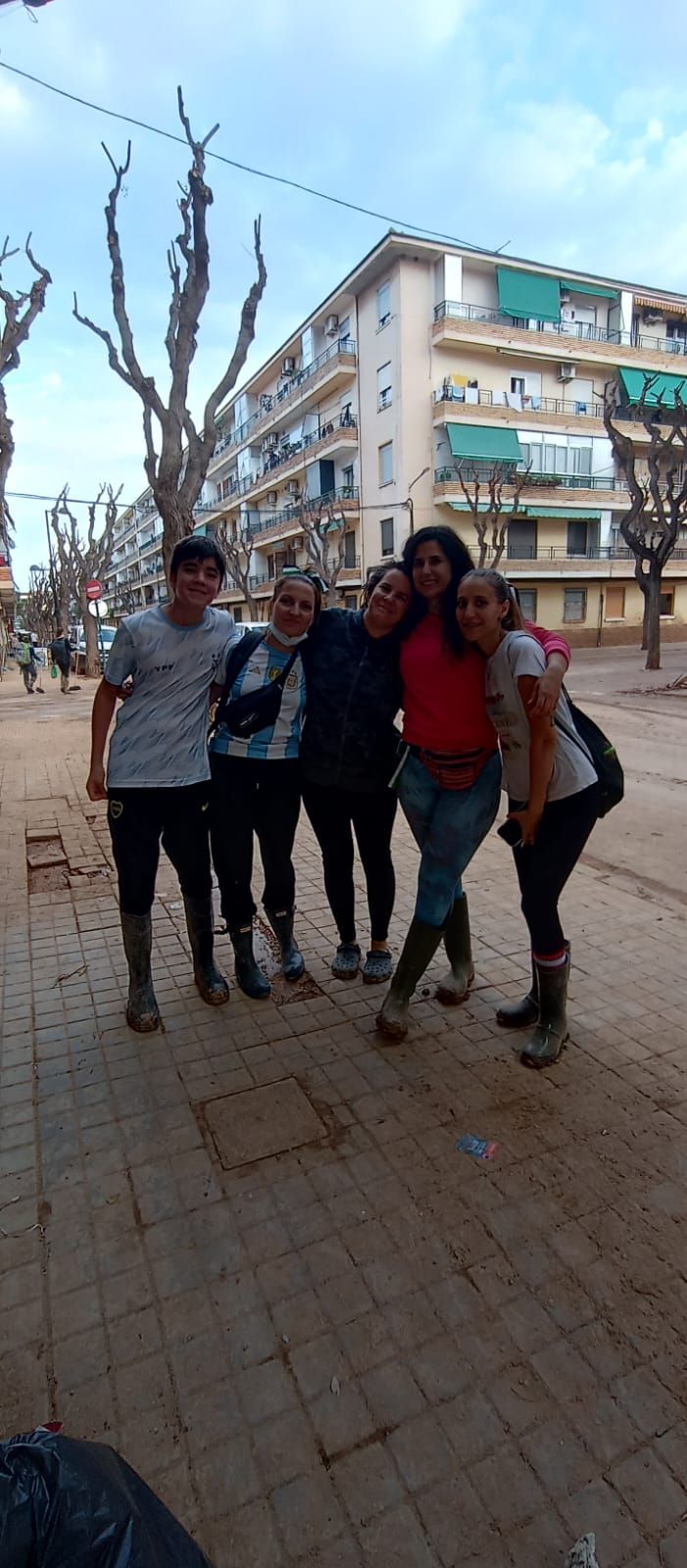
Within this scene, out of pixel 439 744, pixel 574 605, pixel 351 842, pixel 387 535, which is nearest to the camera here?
pixel 439 744

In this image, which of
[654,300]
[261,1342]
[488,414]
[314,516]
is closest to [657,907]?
[261,1342]

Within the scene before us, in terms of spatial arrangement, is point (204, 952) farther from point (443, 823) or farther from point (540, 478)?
point (540, 478)

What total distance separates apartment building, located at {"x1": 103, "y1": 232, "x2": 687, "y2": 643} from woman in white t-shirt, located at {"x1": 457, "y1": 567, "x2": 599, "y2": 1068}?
27.9 meters

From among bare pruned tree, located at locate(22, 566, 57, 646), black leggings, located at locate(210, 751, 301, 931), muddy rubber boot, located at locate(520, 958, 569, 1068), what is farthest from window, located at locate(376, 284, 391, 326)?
muddy rubber boot, located at locate(520, 958, 569, 1068)

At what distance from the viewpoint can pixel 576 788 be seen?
250 centimetres

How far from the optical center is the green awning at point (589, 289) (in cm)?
3170

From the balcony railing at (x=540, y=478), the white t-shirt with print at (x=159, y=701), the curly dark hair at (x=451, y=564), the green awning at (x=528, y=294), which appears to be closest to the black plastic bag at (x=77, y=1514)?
the white t-shirt with print at (x=159, y=701)

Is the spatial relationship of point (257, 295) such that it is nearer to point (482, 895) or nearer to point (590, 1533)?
point (482, 895)

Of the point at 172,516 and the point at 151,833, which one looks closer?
the point at 151,833

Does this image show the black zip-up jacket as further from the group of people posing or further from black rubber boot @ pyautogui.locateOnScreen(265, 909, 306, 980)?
black rubber boot @ pyautogui.locateOnScreen(265, 909, 306, 980)

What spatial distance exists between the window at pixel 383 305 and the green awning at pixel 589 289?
24.6 ft

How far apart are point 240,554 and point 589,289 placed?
2193 centimetres

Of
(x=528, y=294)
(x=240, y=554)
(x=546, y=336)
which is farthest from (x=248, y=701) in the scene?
(x=240, y=554)

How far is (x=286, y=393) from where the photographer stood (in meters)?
38.9
